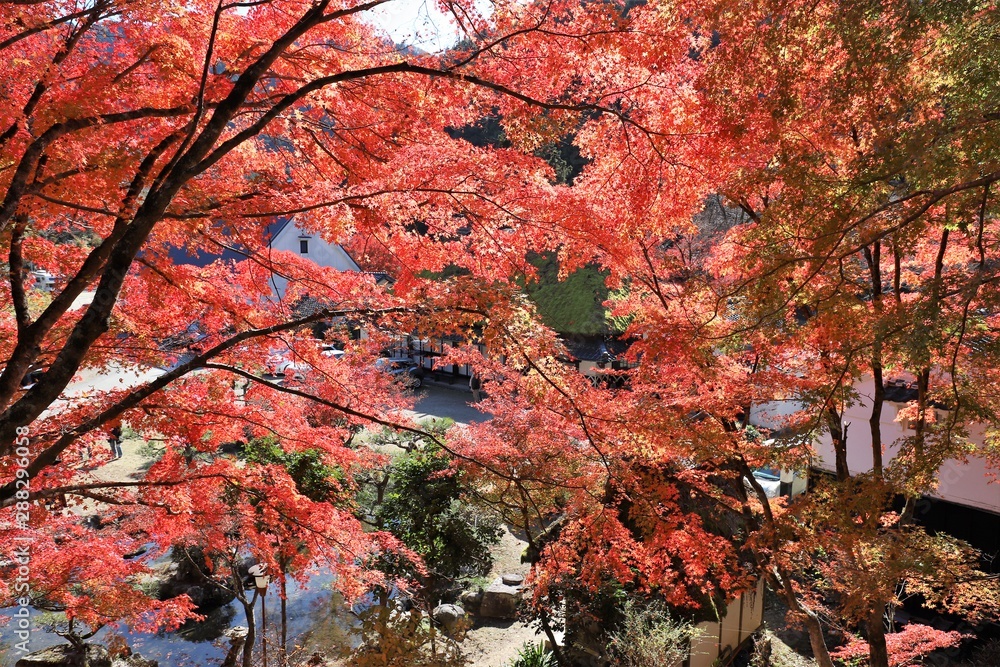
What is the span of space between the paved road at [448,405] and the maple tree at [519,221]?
33.6 feet

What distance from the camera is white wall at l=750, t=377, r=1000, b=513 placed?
908 centimetres

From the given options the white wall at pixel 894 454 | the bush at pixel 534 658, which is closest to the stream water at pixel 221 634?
the bush at pixel 534 658

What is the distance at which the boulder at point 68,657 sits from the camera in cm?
716

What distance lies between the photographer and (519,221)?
186 inches

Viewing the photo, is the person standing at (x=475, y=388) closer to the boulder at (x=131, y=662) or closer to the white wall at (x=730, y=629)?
the white wall at (x=730, y=629)

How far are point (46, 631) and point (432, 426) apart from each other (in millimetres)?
7218

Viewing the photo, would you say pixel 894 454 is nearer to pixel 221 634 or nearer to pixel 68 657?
pixel 221 634

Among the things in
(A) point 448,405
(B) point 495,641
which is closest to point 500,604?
(B) point 495,641

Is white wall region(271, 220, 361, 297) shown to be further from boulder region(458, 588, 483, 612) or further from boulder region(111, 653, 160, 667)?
boulder region(111, 653, 160, 667)

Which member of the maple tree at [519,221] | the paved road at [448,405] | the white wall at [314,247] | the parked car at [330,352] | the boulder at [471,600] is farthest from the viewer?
the white wall at [314,247]

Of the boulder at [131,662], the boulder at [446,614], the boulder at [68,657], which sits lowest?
the boulder at [131,662]

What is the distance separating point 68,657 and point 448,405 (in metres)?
11.7

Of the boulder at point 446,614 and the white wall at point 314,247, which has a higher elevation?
the white wall at point 314,247

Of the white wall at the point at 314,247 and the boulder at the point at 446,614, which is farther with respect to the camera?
the white wall at the point at 314,247
